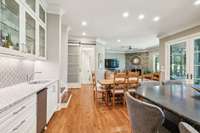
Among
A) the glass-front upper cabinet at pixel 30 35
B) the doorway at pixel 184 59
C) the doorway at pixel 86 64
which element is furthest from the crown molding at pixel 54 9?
the doorway at pixel 86 64

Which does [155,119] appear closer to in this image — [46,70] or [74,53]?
[46,70]

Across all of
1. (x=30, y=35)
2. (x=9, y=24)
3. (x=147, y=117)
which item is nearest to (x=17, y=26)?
(x=9, y=24)

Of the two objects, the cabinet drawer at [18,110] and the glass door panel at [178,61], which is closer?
the cabinet drawer at [18,110]

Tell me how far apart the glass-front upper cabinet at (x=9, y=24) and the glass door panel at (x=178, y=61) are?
538cm

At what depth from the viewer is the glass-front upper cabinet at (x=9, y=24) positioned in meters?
1.73

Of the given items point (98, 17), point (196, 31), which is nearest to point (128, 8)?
point (98, 17)

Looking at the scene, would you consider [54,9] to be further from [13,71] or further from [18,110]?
[18,110]

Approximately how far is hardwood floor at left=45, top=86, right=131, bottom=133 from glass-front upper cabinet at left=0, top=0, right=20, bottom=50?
1.77m

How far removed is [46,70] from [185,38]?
4.88 m

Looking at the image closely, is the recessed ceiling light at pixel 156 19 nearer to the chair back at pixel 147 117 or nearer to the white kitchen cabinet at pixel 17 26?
the white kitchen cabinet at pixel 17 26

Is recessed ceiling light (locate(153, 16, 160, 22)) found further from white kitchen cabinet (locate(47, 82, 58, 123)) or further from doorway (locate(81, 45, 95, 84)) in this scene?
doorway (locate(81, 45, 95, 84))

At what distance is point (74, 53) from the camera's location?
24.7ft

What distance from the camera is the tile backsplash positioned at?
6.90 ft

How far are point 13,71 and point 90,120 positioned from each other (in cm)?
193
